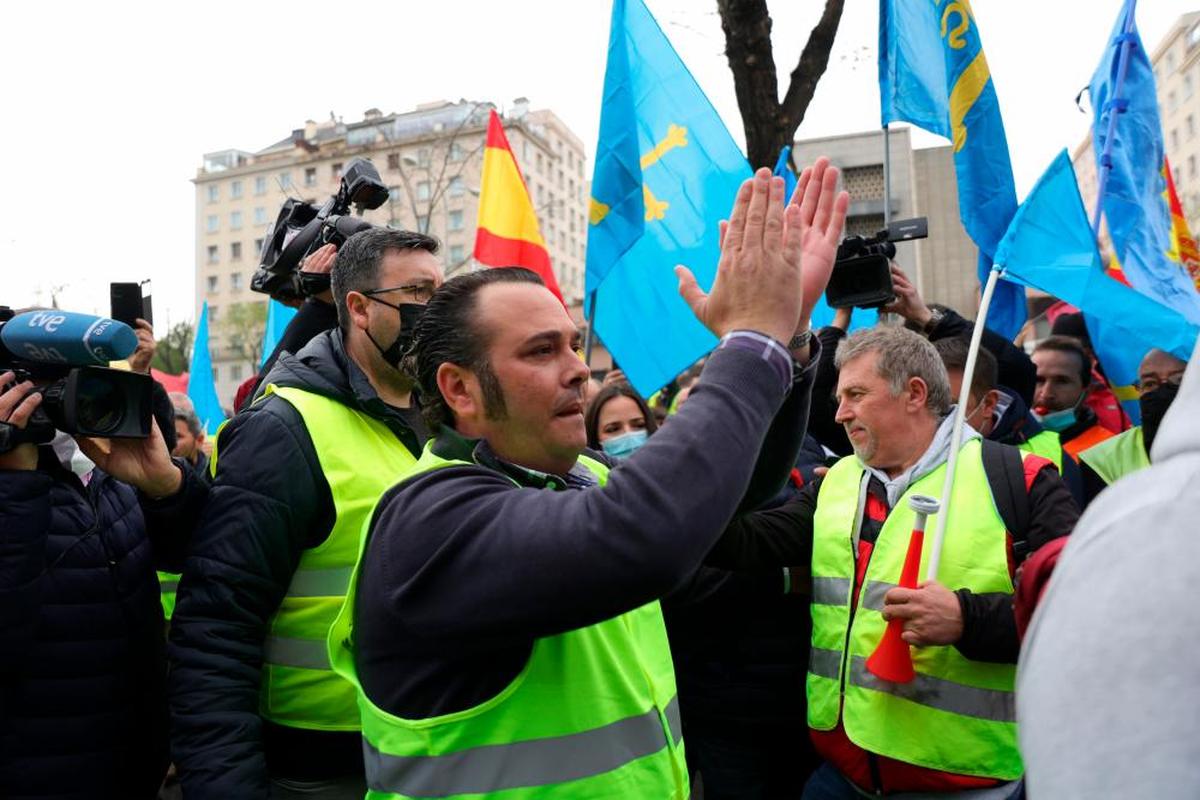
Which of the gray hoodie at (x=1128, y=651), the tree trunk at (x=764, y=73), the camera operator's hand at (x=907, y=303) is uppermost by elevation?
the tree trunk at (x=764, y=73)

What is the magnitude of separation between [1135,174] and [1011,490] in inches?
84.4

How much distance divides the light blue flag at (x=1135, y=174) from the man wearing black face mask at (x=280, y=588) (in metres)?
2.90

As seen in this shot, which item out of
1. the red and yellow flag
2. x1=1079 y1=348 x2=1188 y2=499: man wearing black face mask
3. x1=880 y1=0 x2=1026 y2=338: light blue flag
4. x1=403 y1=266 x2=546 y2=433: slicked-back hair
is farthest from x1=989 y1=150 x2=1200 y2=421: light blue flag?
x1=403 y1=266 x2=546 y2=433: slicked-back hair

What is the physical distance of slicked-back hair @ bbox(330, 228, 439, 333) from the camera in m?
2.61

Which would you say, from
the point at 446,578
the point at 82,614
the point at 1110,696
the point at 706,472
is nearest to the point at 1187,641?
the point at 1110,696

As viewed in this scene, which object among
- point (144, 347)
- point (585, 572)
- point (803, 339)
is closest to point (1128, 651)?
point (585, 572)

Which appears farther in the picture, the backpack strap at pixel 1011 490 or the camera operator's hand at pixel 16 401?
the backpack strap at pixel 1011 490

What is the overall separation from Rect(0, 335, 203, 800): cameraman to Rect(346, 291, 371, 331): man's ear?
0.58 meters

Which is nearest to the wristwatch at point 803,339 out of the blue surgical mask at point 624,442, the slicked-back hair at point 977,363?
the slicked-back hair at point 977,363

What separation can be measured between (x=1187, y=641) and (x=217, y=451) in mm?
2260

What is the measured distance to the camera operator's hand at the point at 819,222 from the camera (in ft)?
5.12

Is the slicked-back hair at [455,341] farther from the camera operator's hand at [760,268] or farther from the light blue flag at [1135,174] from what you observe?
the light blue flag at [1135,174]

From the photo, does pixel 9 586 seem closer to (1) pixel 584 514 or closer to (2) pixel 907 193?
(1) pixel 584 514

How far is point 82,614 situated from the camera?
7.62 feet
